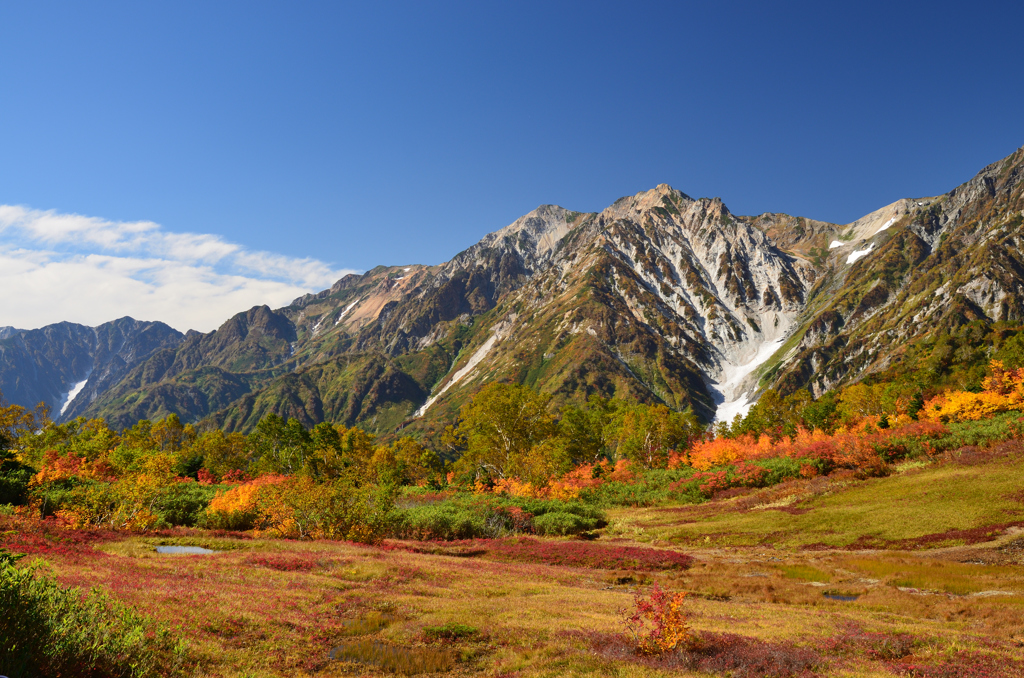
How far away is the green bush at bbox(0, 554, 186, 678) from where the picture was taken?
1031 cm

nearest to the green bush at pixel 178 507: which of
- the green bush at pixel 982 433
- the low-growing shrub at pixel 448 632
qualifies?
the low-growing shrub at pixel 448 632

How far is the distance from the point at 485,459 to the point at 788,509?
167 feet

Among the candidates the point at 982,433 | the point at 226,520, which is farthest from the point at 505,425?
the point at 982,433

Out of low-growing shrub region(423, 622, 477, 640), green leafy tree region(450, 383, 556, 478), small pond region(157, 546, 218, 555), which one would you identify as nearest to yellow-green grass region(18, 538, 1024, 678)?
low-growing shrub region(423, 622, 477, 640)

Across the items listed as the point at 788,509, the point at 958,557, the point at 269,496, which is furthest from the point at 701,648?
the point at 788,509

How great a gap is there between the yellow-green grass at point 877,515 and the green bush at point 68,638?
49.0 metres

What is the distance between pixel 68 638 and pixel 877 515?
5913 centimetres

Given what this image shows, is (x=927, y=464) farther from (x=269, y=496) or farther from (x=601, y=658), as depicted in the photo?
(x=269, y=496)

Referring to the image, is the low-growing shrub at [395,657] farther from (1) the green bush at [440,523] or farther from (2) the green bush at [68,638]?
(1) the green bush at [440,523]

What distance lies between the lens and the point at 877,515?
47562 millimetres

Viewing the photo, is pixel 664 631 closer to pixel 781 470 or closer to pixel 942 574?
pixel 942 574

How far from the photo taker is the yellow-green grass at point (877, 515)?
1671 inches

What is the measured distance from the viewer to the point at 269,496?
45.3 meters

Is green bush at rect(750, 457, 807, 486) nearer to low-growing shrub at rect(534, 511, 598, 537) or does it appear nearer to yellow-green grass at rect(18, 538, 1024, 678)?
low-growing shrub at rect(534, 511, 598, 537)
